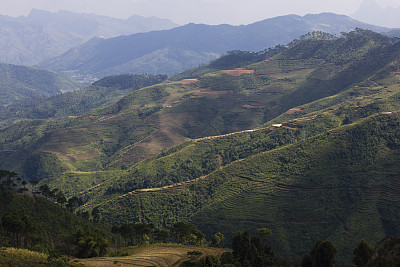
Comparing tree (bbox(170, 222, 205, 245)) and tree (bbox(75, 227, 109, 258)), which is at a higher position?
tree (bbox(75, 227, 109, 258))

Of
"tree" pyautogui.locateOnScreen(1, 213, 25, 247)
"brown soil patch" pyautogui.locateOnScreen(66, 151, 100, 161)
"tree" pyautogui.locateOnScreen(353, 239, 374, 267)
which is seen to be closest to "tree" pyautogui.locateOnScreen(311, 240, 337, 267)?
"tree" pyautogui.locateOnScreen(353, 239, 374, 267)

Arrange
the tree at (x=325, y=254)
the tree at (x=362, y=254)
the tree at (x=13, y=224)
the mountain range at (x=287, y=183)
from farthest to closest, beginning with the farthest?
1. the mountain range at (x=287, y=183)
2. the tree at (x=13, y=224)
3. the tree at (x=325, y=254)
4. the tree at (x=362, y=254)

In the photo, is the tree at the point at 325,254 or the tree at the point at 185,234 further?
the tree at the point at 185,234

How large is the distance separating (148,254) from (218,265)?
15505 millimetres

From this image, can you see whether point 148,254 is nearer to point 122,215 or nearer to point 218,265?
point 218,265

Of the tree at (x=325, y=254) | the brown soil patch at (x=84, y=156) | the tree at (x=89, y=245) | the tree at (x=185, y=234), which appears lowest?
the brown soil patch at (x=84, y=156)

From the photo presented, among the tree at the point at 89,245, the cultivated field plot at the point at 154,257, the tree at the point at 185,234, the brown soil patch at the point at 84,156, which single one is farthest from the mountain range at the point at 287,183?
the tree at the point at 89,245

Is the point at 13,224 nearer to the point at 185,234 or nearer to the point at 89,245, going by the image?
the point at 89,245

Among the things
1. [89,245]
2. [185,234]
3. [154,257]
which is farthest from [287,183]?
[89,245]

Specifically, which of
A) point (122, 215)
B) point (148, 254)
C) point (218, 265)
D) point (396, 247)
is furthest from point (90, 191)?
point (396, 247)

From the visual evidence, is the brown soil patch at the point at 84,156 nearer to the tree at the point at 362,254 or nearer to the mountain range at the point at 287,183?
the mountain range at the point at 287,183

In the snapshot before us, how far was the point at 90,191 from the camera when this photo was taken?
468ft

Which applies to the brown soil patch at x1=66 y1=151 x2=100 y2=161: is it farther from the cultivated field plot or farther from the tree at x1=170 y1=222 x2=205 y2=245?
the cultivated field plot

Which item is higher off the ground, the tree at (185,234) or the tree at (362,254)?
the tree at (362,254)
